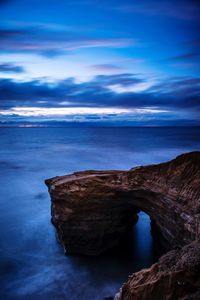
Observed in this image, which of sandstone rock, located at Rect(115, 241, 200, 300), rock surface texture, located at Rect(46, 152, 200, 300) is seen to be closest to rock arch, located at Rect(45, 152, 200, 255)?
rock surface texture, located at Rect(46, 152, 200, 300)

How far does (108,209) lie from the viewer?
10344 mm

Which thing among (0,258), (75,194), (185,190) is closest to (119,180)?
(75,194)

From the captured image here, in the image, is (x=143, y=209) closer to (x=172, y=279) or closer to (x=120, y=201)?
(x=120, y=201)

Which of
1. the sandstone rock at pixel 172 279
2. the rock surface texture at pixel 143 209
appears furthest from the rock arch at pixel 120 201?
the sandstone rock at pixel 172 279

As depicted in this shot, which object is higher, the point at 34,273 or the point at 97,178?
the point at 97,178

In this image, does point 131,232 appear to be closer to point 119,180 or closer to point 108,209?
point 108,209

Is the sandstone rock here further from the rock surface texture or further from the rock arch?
the rock arch

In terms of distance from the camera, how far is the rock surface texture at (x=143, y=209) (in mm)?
4516

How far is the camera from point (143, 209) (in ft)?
32.5

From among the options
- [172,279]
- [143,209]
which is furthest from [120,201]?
[172,279]

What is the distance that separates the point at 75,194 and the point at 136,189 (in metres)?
2.07

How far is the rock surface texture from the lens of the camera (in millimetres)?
4516

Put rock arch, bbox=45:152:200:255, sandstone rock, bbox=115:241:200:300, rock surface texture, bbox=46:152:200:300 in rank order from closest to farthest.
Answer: sandstone rock, bbox=115:241:200:300 < rock surface texture, bbox=46:152:200:300 < rock arch, bbox=45:152:200:255

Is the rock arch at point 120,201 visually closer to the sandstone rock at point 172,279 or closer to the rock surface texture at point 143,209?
the rock surface texture at point 143,209
